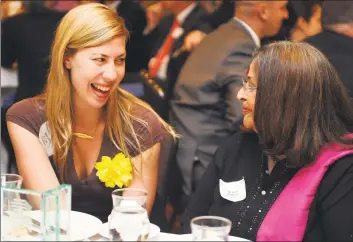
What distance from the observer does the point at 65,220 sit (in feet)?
5.44

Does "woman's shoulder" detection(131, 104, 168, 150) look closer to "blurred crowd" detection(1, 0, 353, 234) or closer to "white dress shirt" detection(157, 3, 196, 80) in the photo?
"blurred crowd" detection(1, 0, 353, 234)

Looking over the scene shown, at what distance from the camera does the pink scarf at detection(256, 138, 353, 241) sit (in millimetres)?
1962

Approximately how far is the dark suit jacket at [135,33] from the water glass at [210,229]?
270 centimetres

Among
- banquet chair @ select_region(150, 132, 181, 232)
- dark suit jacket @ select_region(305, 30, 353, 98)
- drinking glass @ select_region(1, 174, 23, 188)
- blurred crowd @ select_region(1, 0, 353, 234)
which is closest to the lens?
drinking glass @ select_region(1, 174, 23, 188)

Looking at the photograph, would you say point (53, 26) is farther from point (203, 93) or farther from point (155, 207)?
point (155, 207)

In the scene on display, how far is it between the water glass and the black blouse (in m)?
0.47

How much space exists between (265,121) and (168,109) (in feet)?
6.86

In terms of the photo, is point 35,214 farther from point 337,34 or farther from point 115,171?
point 337,34

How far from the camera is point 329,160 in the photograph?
6.65ft

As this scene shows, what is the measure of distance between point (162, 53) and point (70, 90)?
6.32ft

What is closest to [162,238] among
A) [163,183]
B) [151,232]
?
[151,232]

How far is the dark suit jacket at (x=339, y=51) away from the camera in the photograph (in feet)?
9.90

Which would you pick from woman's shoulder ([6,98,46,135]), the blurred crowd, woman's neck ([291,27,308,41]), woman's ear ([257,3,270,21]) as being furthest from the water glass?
woman's neck ([291,27,308,41])

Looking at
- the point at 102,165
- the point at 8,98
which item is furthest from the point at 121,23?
the point at 8,98
